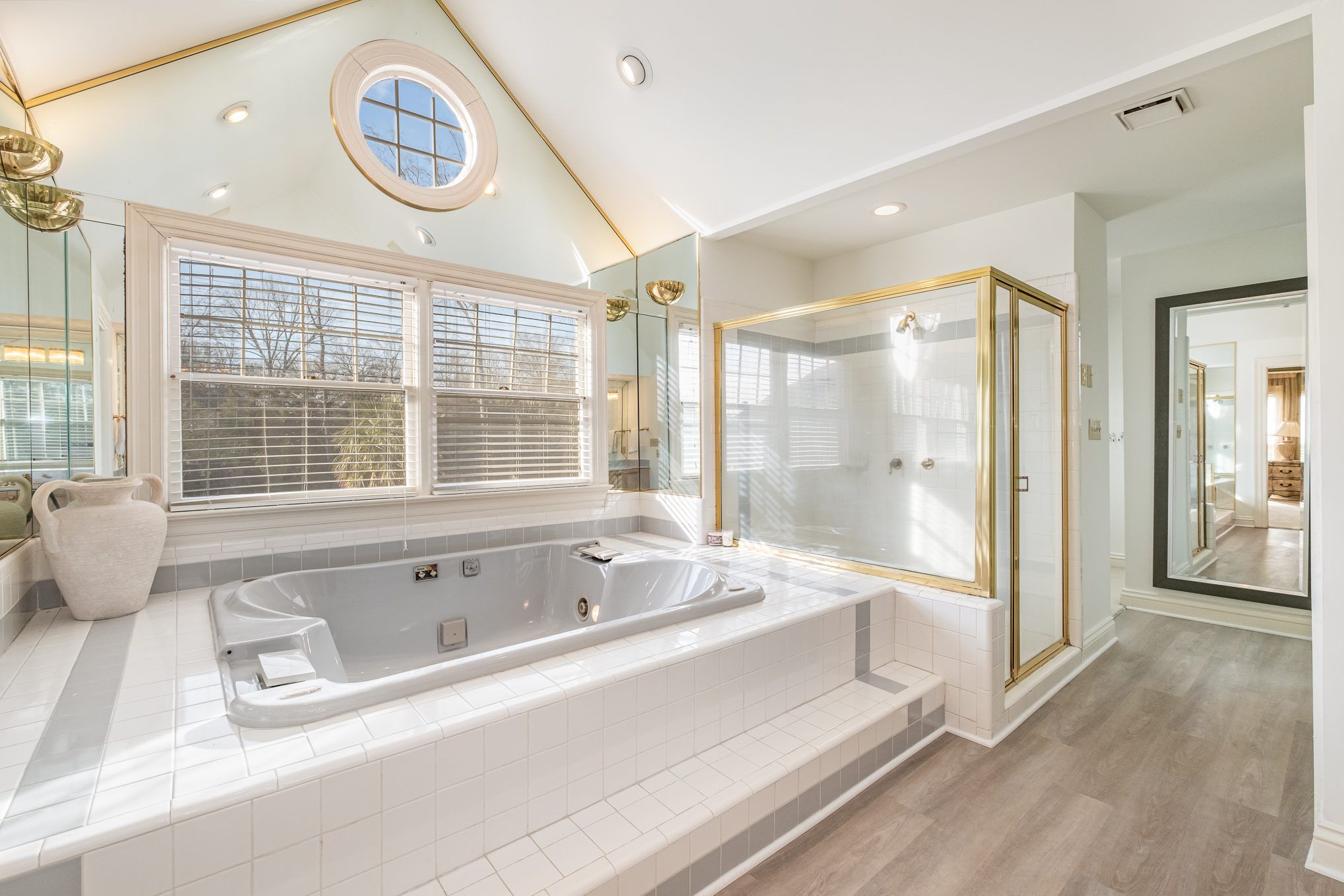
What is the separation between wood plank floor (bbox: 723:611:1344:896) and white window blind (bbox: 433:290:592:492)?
2.15 meters

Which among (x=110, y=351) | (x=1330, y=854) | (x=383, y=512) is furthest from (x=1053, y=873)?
(x=110, y=351)

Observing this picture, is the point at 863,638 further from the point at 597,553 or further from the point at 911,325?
the point at 911,325

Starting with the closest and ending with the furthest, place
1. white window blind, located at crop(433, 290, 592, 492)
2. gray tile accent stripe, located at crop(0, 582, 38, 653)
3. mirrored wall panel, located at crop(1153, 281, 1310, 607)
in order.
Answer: gray tile accent stripe, located at crop(0, 582, 38, 653) → white window blind, located at crop(433, 290, 592, 492) → mirrored wall panel, located at crop(1153, 281, 1310, 607)

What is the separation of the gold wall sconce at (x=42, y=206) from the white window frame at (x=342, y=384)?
16cm

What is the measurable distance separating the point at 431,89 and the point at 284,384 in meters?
1.62

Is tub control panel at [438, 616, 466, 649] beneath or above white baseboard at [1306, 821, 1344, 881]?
above

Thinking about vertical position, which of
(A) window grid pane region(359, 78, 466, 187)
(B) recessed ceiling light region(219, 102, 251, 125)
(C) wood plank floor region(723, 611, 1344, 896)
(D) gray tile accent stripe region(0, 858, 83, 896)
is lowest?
(C) wood plank floor region(723, 611, 1344, 896)

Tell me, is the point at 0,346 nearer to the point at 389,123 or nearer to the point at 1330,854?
the point at 389,123

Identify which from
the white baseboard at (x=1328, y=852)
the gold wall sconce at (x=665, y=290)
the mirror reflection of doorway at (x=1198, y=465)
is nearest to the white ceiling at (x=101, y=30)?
the gold wall sconce at (x=665, y=290)

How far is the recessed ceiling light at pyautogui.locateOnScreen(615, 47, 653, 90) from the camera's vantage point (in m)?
2.63

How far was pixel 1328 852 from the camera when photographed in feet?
5.13

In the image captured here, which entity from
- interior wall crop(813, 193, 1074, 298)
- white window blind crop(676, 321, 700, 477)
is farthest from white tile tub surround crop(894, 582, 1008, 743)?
interior wall crop(813, 193, 1074, 298)

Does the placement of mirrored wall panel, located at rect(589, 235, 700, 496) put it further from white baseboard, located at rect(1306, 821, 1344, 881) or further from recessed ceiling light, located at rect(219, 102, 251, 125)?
white baseboard, located at rect(1306, 821, 1344, 881)

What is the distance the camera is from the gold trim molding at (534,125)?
2.97m
